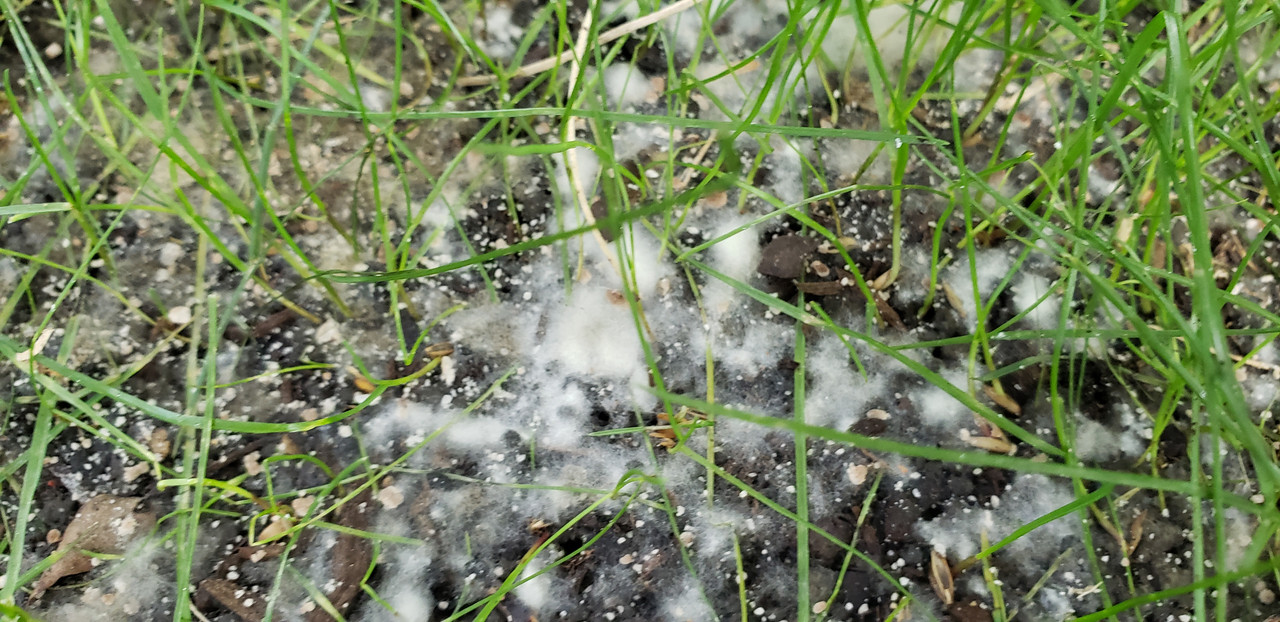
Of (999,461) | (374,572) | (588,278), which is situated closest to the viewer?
(999,461)

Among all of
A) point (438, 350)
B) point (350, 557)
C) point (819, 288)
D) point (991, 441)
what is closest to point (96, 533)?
point (350, 557)

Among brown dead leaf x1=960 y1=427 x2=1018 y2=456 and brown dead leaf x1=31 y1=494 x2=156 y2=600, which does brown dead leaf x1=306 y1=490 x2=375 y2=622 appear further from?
brown dead leaf x1=960 y1=427 x2=1018 y2=456

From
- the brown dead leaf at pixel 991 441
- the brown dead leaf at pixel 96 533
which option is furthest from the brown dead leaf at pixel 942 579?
the brown dead leaf at pixel 96 533

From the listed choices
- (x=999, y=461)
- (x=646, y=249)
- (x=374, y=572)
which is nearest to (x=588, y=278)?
(x=646, y=249)

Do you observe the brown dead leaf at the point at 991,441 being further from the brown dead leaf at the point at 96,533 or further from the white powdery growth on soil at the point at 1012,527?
the brown dead leaf at the point at 96,533

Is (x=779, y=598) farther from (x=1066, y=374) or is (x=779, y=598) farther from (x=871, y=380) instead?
(x=1066, y=374)

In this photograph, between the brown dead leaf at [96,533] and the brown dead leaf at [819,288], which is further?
the brown dead leaf at [819,288]

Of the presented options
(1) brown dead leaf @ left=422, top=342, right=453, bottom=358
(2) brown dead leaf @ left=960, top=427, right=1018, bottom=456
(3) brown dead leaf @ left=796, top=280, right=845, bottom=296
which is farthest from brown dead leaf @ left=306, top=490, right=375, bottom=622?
(2) brown dead leaf @ left=960, top=427, right=1018, bottom=456
